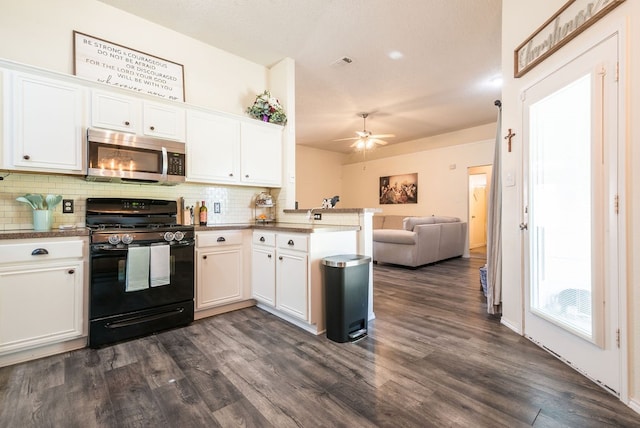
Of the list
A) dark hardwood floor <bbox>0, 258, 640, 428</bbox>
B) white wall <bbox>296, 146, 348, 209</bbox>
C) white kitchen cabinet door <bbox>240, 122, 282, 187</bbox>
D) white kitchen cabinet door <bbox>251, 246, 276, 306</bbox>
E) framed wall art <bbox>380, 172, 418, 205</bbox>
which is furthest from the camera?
white wall <bbox>296, 146, 348, 209</bbox>

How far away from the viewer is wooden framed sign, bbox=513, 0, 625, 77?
169cm

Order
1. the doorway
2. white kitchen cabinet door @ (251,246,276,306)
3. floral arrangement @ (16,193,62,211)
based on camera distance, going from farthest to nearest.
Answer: the doorway, white kitchen cabinet door @ (251,246,276,306), floral arrangement @ (16,193,62,211)

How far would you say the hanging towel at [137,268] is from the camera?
234 centimetres

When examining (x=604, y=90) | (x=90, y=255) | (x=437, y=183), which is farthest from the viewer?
(x=437, y=183)

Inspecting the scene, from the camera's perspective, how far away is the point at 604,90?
166 centimetres

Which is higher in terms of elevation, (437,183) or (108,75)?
(108,75)

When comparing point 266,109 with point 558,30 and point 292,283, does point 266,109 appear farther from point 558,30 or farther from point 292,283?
point 558,30

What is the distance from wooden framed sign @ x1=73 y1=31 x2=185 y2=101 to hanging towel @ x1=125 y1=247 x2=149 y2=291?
1542 mm

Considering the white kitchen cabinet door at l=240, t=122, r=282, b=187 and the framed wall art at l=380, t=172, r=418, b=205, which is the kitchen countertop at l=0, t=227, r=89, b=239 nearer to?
the white kitchen cabinet door at l=240, t=122, r=282, b=187

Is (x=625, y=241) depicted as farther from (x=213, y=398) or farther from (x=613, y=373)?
(x=213, y=398)

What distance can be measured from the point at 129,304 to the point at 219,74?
8.48ft

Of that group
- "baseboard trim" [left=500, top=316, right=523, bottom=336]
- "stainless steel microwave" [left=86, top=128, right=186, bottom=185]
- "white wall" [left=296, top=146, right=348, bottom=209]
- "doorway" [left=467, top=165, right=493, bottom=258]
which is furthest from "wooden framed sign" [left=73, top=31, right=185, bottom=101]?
"doorway" [left=467, top=165, right=493, bottom=258]

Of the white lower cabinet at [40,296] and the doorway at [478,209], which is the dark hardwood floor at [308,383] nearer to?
the white lower cabinet at [40,296]

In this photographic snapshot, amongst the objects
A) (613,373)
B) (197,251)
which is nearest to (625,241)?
(613,373)
